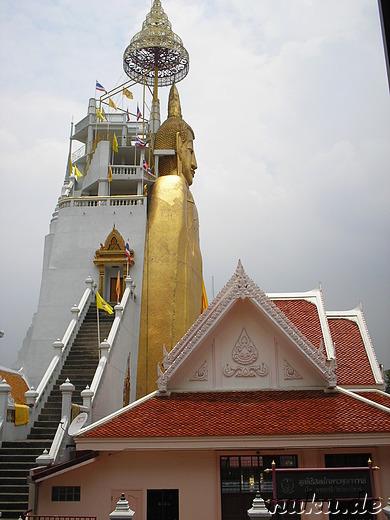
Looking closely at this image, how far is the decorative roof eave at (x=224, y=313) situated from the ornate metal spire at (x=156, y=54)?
66.2ft

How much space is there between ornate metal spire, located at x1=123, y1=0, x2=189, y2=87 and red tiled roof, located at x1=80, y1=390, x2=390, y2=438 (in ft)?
72.3

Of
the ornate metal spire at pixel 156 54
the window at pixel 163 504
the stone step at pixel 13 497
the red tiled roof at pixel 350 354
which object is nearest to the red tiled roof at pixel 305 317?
the red tiled roof at pixel 350 354

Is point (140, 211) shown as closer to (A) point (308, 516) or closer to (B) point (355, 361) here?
(B) point (355, 361)

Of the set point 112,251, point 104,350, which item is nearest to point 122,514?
point 104,350

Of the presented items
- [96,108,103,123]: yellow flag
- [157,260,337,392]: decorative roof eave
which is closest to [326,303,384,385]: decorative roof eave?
[157,260,337,392]: decorative roof eave

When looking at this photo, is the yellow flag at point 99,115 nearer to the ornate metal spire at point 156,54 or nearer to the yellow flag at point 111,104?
the yellow flag at point 111,104

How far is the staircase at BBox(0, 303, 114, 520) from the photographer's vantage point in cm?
1134

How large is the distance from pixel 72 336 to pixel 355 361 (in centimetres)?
883

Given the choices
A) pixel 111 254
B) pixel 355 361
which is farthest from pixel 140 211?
pixel 355 361

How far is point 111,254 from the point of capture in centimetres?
2189

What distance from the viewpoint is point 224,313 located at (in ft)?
37.2

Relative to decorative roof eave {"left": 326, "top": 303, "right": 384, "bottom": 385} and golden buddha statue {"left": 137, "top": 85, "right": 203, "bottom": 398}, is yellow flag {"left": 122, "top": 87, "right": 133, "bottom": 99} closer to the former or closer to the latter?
golden buddha statue {"left": 137, "top": 85, "right": 203, "bottom": 398}

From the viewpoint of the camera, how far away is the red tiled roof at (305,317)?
1401 cm

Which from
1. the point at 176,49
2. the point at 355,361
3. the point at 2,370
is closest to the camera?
the point at 355,361
